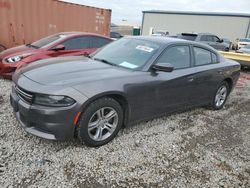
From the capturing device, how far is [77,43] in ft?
19.5

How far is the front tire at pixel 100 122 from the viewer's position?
9.00ft

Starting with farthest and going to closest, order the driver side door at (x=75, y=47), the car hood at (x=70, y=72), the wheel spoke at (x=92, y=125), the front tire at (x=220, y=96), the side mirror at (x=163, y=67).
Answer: the driver side door at (x=75, y=47) → the front tire at (x=220, y=96) → the side mirror at (x=163, y=67) → the wheel spoke at (x=92, y=125) → the car hood at (x=70, y=72)

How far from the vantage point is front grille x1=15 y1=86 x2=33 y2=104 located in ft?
8.58

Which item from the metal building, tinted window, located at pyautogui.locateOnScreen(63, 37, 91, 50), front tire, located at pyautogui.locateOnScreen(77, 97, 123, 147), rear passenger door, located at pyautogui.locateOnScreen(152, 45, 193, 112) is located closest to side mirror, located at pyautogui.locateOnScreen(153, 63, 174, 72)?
rear passenger door, located at pyautogui.locateOnScreen(152, 45, 193, 112)

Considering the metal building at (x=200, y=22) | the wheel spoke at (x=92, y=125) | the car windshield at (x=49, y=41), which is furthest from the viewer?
the metal building at (x=200, y=22)

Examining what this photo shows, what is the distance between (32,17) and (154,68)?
6727mm

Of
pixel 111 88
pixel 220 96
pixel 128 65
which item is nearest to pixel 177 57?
pixel 128 65

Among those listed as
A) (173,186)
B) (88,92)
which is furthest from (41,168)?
(173,186)

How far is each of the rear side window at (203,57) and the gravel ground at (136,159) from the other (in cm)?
126

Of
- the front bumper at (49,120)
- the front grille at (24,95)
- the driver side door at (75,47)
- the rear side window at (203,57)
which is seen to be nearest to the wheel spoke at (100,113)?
the front bumper at (49,120)

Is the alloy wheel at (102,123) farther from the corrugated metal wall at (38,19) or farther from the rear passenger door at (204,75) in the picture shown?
the corrugated metal wall at (38,19)

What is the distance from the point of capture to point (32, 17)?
8.20 meters

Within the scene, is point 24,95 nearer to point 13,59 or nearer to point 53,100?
point 53,100

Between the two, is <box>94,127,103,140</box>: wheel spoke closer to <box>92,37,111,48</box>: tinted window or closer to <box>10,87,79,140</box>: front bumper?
<box>10,87,79,140</box>: front bumper
